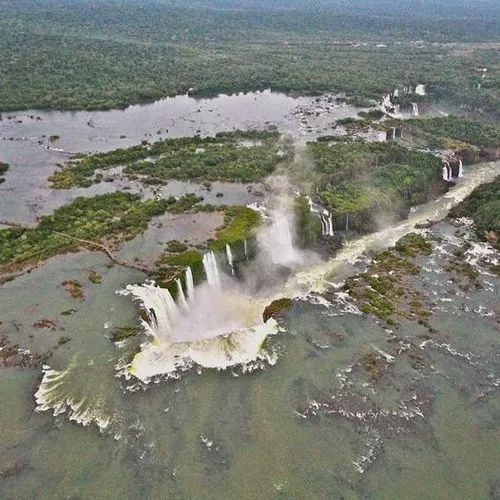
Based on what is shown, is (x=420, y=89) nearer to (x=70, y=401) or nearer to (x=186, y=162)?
(x=186, y=162)

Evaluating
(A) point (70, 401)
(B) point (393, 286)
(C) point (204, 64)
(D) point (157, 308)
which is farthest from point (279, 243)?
(C) point (204, 64)

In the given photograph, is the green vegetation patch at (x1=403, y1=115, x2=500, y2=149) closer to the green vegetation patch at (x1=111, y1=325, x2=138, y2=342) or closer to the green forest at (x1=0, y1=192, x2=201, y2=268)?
the green forest at (x1=0, y1=192, x2=201, y2=268)

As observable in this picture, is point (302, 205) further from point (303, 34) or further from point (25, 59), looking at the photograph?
point (303, 34)

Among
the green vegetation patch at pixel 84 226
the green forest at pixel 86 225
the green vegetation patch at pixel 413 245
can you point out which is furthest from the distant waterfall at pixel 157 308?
the green vegetation patch at pixel 413 245

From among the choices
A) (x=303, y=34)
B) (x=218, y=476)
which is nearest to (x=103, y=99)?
(x=218, y=476)

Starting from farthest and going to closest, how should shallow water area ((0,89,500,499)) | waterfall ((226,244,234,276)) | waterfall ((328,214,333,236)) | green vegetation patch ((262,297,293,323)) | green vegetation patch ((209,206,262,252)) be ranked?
waterfall ((328,214,333,236)) < green vegetation patch ((209,206,262,252)) < waterfall ((226,244,234,276)) < green vegetation patch ((262,297,293,323)) < shallow water area ((0,89,500,499))

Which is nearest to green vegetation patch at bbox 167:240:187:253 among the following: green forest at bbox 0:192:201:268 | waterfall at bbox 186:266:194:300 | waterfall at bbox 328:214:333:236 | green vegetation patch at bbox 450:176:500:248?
waterfall at bbox 186:266:194:300
